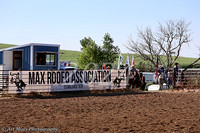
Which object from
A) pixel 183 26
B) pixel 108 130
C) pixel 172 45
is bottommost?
pixel 108 130

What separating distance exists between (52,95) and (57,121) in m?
8.46

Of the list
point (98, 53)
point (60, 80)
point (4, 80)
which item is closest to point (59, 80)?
point (60, 80)

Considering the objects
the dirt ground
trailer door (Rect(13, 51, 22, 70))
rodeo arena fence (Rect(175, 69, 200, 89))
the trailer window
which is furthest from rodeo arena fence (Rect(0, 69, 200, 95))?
the dirt ground

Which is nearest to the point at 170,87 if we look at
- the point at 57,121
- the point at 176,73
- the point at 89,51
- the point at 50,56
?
the point at 176,73

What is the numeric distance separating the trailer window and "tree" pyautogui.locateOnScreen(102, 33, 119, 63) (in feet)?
97.4

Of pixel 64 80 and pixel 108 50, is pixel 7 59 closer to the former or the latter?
pixel 64 80

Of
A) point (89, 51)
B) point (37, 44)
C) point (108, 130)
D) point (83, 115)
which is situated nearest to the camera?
point (108, 130)

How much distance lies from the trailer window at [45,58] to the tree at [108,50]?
1169 inches

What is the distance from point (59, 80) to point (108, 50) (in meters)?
33.2

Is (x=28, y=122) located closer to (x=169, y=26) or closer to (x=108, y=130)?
(x=108, y=130)

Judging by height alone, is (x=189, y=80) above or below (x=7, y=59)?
below

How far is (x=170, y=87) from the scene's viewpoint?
66.5 feet

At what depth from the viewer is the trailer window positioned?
60.4ft

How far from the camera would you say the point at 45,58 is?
1858cm
